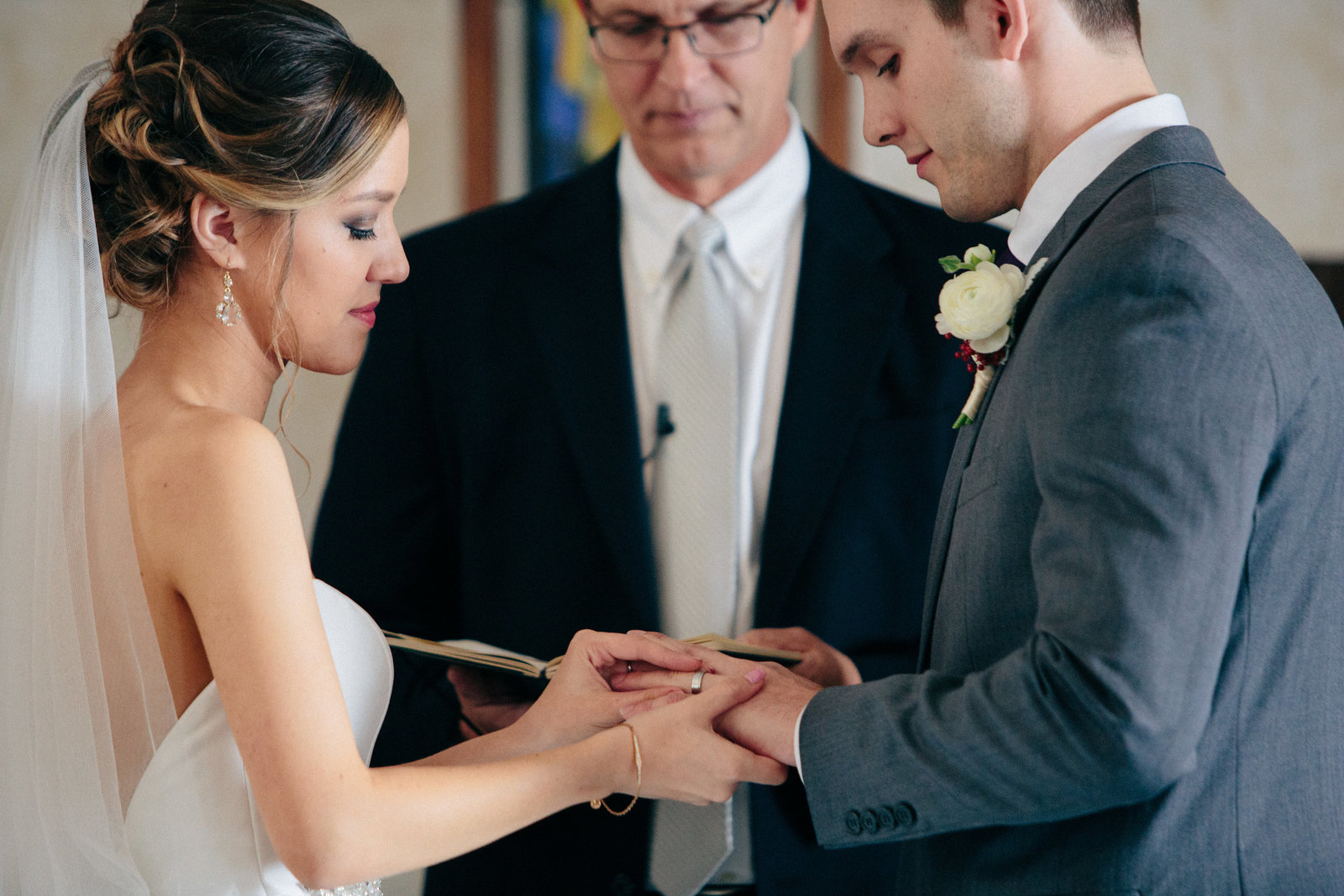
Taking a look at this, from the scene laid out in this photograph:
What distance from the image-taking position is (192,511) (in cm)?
130

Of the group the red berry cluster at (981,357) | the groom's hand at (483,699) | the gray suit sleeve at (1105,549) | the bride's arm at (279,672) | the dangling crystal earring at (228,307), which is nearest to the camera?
the gray suit sleeve at (1105,549)

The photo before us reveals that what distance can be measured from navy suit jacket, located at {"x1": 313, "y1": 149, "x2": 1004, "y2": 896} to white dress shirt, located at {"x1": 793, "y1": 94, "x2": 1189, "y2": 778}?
65cm

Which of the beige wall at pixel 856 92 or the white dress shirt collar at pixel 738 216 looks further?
the beige wall at pixel 856 92

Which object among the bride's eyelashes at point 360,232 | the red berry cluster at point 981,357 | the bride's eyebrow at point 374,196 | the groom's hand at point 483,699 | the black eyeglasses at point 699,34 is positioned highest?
the black eyeglasses at point 699,34

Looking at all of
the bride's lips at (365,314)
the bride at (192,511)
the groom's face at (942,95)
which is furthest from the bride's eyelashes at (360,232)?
the groom's face at (942,95)

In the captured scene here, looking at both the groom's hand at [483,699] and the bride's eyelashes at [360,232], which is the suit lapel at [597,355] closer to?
the groom's hand at [483,699]

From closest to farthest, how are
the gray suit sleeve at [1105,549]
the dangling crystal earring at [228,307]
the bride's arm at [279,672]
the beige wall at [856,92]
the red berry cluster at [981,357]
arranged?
1. the gray suit sleeve at [1105,549]
2. the bride's arm at [279,672]
3. the red berry cluster at [981,357]
4. the dangling crystal earring at [228,307]
5. the beige wall at [856,92]

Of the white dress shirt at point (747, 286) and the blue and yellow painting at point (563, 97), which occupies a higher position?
the blue and yellow painting at point (563, 97)

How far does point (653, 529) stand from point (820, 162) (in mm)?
819

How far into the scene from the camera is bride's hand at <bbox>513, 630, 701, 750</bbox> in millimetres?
1679

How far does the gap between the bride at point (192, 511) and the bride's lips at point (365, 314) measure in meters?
0.08

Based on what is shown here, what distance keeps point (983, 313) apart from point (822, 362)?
2.61 feet

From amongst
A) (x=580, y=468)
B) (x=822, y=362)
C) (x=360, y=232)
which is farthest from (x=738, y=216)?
(x=360, y=232)

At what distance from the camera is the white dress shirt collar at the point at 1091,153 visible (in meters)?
1.36
